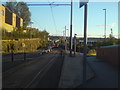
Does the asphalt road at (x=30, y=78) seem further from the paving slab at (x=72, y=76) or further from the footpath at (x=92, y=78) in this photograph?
the footpath at (x=92, y=78)

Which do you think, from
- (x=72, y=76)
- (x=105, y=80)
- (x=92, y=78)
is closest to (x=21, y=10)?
(x=72, y=76)

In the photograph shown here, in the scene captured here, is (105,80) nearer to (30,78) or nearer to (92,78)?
(92,78)

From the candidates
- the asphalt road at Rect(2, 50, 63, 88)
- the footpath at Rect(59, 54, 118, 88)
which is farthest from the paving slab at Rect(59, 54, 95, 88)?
the asphalt road at Rect(2, 50, 63, 88)

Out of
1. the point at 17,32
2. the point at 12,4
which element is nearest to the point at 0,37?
the point at 17,32

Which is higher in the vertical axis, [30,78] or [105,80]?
[105,80]

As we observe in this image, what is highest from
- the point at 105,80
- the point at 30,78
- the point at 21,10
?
the point at 21,10

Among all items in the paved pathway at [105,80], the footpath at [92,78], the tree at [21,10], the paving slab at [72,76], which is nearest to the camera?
the paved pathway at [105,80]

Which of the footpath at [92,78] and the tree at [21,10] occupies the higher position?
the tree at [21,10]

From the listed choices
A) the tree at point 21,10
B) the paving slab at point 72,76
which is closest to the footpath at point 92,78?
the paving slab at point 72,76

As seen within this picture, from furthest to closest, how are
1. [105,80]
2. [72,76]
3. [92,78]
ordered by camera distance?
[72,76] < [92,78] < [105,80]

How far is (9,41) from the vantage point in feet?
193

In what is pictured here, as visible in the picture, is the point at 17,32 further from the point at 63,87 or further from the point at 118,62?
the point at 63,87

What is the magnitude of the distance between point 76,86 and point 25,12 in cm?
8715

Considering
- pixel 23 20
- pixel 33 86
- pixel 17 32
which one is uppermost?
pixel 23 20
